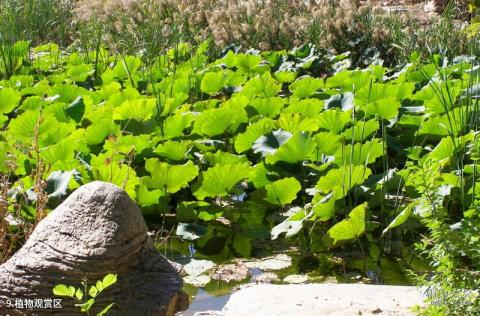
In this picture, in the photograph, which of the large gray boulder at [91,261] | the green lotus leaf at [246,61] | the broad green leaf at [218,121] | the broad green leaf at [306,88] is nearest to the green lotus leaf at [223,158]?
the broad green leaf at [218,121]

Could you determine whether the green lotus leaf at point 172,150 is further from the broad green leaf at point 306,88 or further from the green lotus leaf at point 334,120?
the broad green leaf at point 306,88

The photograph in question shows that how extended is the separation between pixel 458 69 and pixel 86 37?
2.94 meters

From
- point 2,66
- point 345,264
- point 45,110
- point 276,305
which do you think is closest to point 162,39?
point 2,66

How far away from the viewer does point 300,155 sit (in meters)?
3.59

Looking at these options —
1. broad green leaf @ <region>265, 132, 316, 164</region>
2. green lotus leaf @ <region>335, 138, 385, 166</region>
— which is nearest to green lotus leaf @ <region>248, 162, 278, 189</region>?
broad green leaf @ <region>265, 132, 316, 164</region>

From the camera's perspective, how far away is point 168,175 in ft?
11.1

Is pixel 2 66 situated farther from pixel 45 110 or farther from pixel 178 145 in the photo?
pixel 178 145

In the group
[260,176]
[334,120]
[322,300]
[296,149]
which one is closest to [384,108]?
[334,120]

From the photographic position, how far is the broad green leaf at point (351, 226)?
10.2 ft

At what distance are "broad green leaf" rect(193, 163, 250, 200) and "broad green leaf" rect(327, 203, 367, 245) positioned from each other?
431 millimetres

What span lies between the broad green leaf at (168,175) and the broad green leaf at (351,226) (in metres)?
0.59

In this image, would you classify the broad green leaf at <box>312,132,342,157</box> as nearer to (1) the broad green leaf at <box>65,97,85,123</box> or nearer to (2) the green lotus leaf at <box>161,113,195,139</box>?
(2) the green lotus leaf at <box>161,113,195,139</box>

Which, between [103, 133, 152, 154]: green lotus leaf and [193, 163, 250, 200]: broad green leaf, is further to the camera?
[103, 133, 152, 154]: green lotus leaf

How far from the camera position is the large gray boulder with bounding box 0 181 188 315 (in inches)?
88.2
